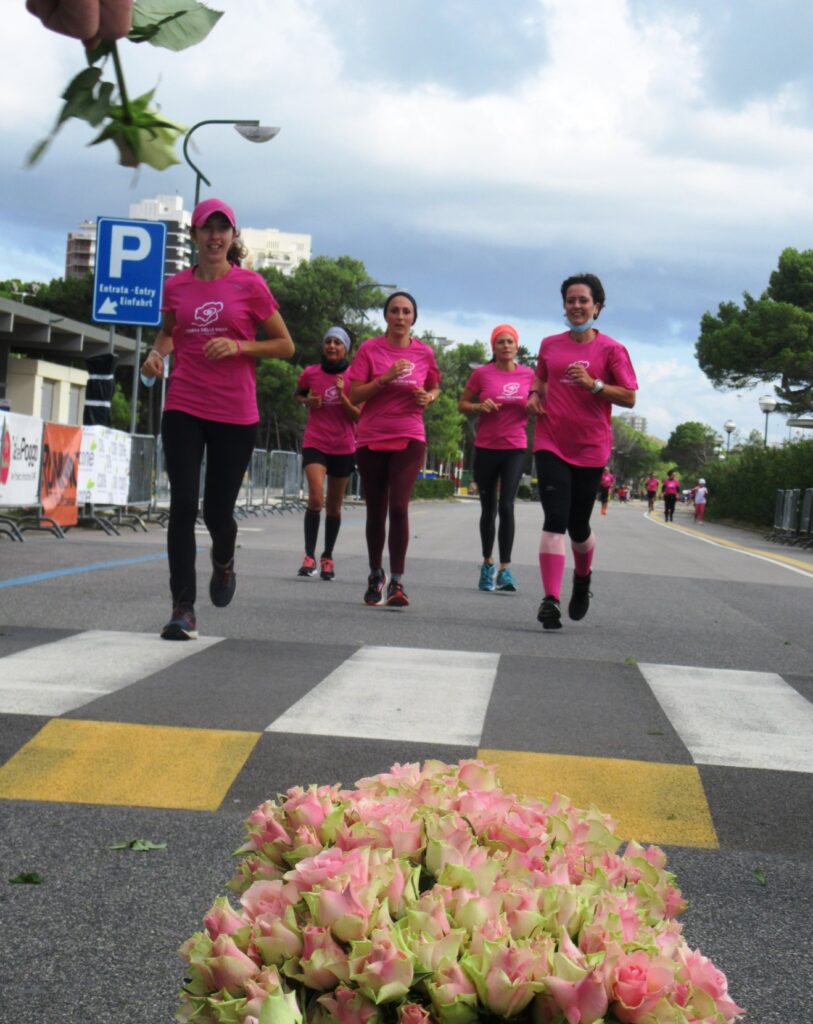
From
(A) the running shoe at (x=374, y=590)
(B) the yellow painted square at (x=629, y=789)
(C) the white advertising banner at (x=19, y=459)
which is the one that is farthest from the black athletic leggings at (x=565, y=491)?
(C) the white advertising banner at (x=19, y=459)

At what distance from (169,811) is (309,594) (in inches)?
249

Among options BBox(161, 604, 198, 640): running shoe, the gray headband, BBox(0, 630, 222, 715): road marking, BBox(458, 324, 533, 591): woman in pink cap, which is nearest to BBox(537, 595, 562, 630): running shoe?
BBox(0, 630, 222, 715): road marking

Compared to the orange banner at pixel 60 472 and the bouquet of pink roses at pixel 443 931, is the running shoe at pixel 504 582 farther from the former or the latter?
the bouquet of pink roses at pixel 443 931

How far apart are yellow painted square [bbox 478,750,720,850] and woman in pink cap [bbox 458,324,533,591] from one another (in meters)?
6.29

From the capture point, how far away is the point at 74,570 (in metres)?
11.5

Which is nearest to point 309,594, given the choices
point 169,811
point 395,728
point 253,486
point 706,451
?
point 395,728

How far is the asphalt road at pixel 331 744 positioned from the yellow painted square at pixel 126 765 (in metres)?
0.01

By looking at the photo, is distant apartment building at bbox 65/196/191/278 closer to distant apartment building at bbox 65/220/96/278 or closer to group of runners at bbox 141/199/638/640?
distant apartment building at bbox 65/220/96/278

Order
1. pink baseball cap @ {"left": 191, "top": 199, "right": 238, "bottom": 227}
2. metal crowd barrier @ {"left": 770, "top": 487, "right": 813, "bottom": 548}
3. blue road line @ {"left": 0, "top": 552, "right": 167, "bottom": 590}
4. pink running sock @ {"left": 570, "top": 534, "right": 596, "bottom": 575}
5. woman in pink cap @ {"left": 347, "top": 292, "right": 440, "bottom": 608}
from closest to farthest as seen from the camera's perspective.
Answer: pink baseball cap @ {"left": 191, "top": 199, "right": 238, "bottom": 227} < pink running sock @ {"left": 570, "top": 534, "right": 596, "bottom": 575} < woman in pink cap @ {"left": 347, "top": 292, "right": 440, "bottom": 608} < blue road line @ {"left": 0, "top": 552, "right": 167, "bottom": 590} < metal crowd barrier @ {"left": 770, "top": 487, "right": 813, "bottom": 548}

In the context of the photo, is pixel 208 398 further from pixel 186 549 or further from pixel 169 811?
pixel 169 811

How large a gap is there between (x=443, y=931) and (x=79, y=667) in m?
4.59

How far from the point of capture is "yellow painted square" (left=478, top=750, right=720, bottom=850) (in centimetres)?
388

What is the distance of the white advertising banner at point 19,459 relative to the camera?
585 inches

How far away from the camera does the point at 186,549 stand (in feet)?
22.8
